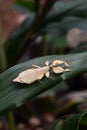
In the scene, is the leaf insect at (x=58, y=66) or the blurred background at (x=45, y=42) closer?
the leaf insect at (x=58, y=66)

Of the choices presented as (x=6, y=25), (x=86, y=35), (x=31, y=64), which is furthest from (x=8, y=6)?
(x=31, y=64)

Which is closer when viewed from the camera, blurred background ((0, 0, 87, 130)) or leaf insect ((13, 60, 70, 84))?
leaf insect ((13, 60, 70, 84))

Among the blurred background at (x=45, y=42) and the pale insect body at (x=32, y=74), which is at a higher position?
the pale insect body at (x=32, y=74)

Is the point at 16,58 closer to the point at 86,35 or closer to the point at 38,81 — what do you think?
the point at 38,81

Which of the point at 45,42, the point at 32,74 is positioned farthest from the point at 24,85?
the point at 45,42

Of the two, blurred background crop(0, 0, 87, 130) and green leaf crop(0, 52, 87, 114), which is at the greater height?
green leaf crop(0, 52, 87, 114)
